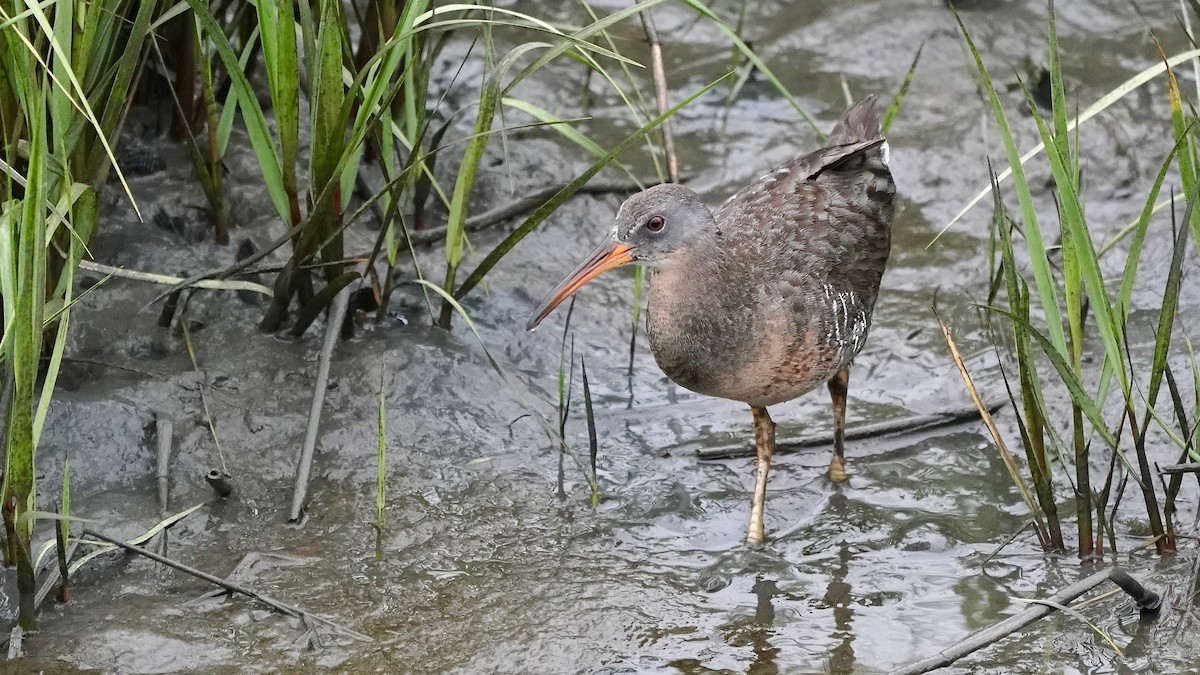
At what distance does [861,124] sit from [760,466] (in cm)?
132

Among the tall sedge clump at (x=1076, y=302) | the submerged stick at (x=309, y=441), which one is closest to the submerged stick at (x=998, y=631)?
the tall sedge clump at (x=1076, y=302)

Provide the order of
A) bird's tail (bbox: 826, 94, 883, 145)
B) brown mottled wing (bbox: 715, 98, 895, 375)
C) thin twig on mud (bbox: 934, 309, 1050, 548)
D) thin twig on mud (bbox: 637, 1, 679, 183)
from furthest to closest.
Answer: thin twig on mud (bbox: 637, 1, 679, 183)
bird's tail (bbox: 826, 94, 883, 145)
brown mottled wing (bbox: 715, 98, 895, 375)
thin twig on mud (bbox: 934, 309, 1050, 548)

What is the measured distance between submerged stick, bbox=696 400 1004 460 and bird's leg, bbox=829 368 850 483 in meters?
0.07

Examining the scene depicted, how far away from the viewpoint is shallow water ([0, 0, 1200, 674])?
341cm

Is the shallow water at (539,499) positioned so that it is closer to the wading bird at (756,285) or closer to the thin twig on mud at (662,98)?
the wading bird at (756,285)

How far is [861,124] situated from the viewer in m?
4.70

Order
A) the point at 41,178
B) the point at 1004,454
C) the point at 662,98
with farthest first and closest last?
the point at 662,98
the point at 1004,454
the point at 41,178

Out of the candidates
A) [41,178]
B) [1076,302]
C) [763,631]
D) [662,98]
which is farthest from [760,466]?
[41,178]

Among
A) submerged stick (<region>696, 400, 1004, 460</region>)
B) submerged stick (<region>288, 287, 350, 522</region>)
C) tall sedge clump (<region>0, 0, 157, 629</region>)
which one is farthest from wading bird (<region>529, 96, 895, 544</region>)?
→ tall sedge clump (<region>0, 0, 157, 629</region>)

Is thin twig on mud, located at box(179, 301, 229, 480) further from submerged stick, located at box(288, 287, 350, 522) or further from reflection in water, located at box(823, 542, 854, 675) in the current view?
reflection in water, located at box(823, 542, 854, 675)

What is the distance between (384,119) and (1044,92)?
324 cm

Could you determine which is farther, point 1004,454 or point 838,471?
point 838,471

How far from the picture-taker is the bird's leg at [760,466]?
4.01m

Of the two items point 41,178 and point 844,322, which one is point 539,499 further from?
point 41,178
